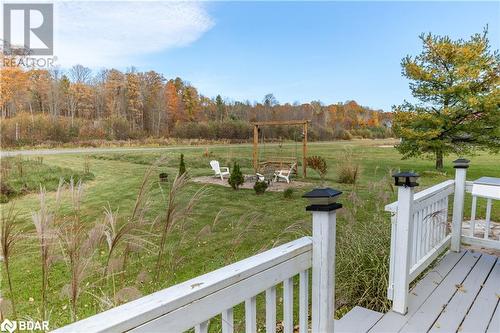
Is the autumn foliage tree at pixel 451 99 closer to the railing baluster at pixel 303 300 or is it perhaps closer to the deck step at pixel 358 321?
the deck step at pixel 358 321

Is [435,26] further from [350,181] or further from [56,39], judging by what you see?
[56,39]

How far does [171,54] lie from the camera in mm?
12969

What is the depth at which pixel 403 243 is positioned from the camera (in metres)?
1.89

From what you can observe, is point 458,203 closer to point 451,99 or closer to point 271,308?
point 271,308

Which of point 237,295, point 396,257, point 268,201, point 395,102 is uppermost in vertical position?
point 395,102

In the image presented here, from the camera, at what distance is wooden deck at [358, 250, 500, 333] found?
5.84 feet

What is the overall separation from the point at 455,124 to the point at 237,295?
12209 mm

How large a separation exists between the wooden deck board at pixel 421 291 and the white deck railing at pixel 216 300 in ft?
3.10

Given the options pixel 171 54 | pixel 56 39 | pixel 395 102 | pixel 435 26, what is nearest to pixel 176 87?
pixel 171 54

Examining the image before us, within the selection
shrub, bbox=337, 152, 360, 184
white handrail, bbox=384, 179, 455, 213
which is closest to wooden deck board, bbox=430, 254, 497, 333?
white handrail, bbox=384, 179, 455, 213

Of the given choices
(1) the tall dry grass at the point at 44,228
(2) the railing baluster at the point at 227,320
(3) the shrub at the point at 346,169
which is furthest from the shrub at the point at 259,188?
(2) the railing baluster at the point at 227,320

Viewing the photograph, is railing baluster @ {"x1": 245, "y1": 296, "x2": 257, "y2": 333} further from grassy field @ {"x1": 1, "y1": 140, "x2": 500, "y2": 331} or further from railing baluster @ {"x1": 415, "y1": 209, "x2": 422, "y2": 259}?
railing baluster @ {"x1": 415, "y1": 209, "x2": 422, "y2": 259}

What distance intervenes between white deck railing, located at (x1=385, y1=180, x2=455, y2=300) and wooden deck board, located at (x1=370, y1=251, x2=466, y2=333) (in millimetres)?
106

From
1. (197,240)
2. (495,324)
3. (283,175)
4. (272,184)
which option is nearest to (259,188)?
(272,184)
